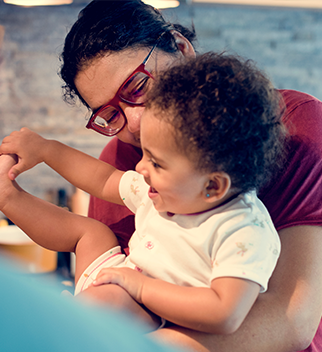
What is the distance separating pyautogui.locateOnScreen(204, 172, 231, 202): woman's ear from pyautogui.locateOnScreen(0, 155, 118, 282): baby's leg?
1.21 ft

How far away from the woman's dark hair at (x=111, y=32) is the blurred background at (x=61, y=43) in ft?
7.50

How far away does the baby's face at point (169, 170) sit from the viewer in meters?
0.66

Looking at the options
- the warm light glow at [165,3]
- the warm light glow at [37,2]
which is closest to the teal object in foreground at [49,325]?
the warm light glow at [165,3]

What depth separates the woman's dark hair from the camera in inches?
36.6

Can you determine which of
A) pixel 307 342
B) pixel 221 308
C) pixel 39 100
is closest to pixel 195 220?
pixel 221 308

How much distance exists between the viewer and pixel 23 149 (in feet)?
3.18

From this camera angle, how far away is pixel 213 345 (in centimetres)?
67

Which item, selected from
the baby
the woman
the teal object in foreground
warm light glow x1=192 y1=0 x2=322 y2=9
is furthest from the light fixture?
the teal object in foreground

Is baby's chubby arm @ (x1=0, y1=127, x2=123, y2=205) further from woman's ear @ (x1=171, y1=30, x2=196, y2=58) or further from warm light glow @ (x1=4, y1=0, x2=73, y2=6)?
warm light glow @ (x1=4, y1=0, x2=73, y2=6)

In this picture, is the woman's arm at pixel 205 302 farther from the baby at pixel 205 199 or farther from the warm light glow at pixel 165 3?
the warm light glow at pixel 165 3

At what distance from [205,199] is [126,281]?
0.74ft

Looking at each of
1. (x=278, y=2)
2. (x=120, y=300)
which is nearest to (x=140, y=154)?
(x=120, y=300)

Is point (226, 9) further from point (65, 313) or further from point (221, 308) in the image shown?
point (65, 313)

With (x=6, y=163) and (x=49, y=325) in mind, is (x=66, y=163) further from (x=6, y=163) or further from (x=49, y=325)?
(x=49, y=325)
